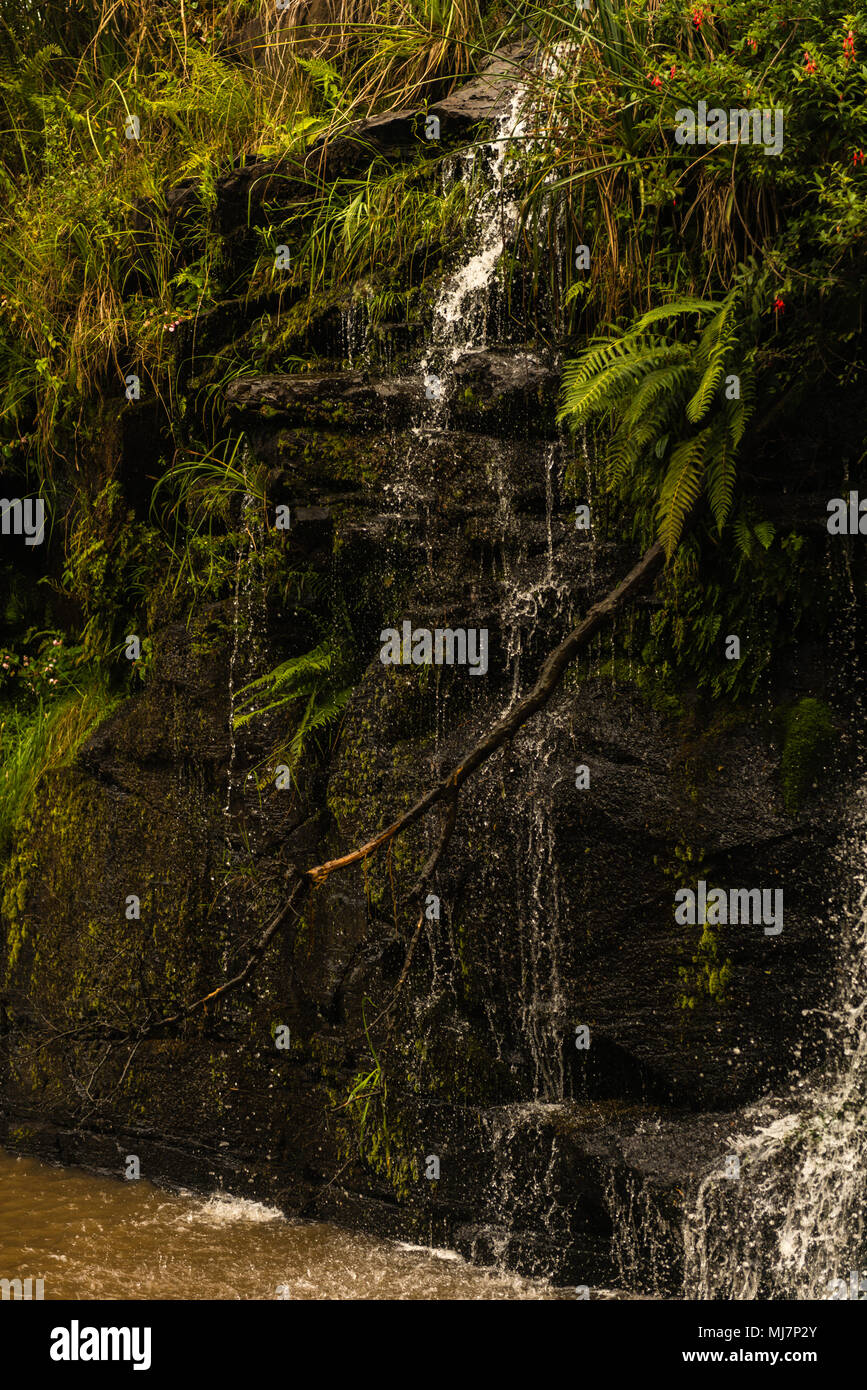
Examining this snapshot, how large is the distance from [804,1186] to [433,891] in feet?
6.08

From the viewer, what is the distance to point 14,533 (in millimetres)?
7922

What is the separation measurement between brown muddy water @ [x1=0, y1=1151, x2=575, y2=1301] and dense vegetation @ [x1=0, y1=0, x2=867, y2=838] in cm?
216

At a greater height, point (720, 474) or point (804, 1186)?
point (720, 474)

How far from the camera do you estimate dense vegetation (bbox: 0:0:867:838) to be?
4.73 m

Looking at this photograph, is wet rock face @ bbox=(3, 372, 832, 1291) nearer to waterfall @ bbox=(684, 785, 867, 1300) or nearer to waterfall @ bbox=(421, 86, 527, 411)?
waterfall @ bbox=(684, 785, 867, 1300)

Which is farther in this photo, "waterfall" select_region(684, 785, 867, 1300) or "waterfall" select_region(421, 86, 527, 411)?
"waterfall" select_region(421, 86, 527, 411)

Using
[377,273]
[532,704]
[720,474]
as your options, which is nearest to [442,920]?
[532,704]

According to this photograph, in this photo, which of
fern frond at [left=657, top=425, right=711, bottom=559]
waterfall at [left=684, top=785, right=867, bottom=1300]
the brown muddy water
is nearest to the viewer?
waterfall at [left=684, top=785, right=867, bottom=1300]

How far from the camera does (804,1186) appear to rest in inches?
173

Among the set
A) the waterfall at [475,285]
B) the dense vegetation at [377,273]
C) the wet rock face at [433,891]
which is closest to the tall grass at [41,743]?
the dense vegetation at [377,273]

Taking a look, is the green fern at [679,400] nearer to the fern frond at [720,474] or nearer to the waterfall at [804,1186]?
the fern frond at [720,474]

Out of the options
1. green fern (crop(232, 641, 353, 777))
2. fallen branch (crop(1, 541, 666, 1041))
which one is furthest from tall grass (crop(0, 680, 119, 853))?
fallen branch (crop(1, 541, 666, 1041))

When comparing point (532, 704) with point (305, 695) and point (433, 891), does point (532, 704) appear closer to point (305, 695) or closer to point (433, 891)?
point (433, 891)
